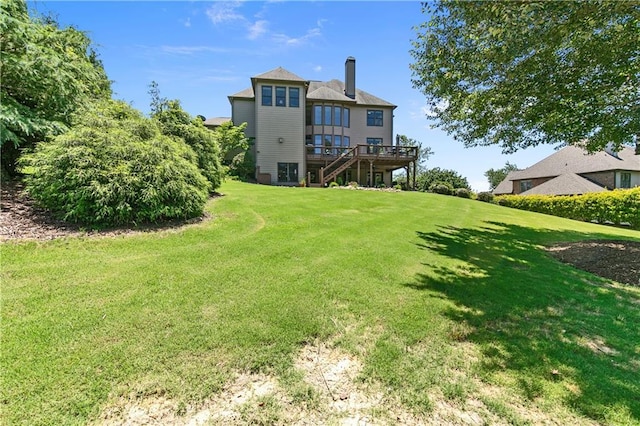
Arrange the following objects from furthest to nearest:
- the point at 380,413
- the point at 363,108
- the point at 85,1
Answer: the point at 363,108
the point at 85,1
the point at 380,413

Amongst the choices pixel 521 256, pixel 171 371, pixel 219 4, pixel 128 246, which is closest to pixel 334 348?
pixel 171 371

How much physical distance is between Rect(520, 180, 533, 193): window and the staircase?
88.1 ft

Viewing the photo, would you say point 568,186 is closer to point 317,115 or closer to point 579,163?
point 579,163

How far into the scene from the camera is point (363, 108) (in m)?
28.8

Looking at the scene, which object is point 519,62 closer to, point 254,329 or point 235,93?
point 254,329

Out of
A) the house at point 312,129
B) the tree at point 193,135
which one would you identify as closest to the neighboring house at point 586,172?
the house at point 312,129

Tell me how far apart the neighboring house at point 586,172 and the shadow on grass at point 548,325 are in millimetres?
29209

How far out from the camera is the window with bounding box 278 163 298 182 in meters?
25.2

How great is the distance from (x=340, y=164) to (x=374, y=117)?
744cm

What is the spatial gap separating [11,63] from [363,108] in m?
26.0

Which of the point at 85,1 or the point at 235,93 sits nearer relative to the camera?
the point at 85,1

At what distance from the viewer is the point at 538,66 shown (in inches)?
283

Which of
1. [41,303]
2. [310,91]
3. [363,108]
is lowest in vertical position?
[41,303]

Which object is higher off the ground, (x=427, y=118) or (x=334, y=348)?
(x=427, y=118)
